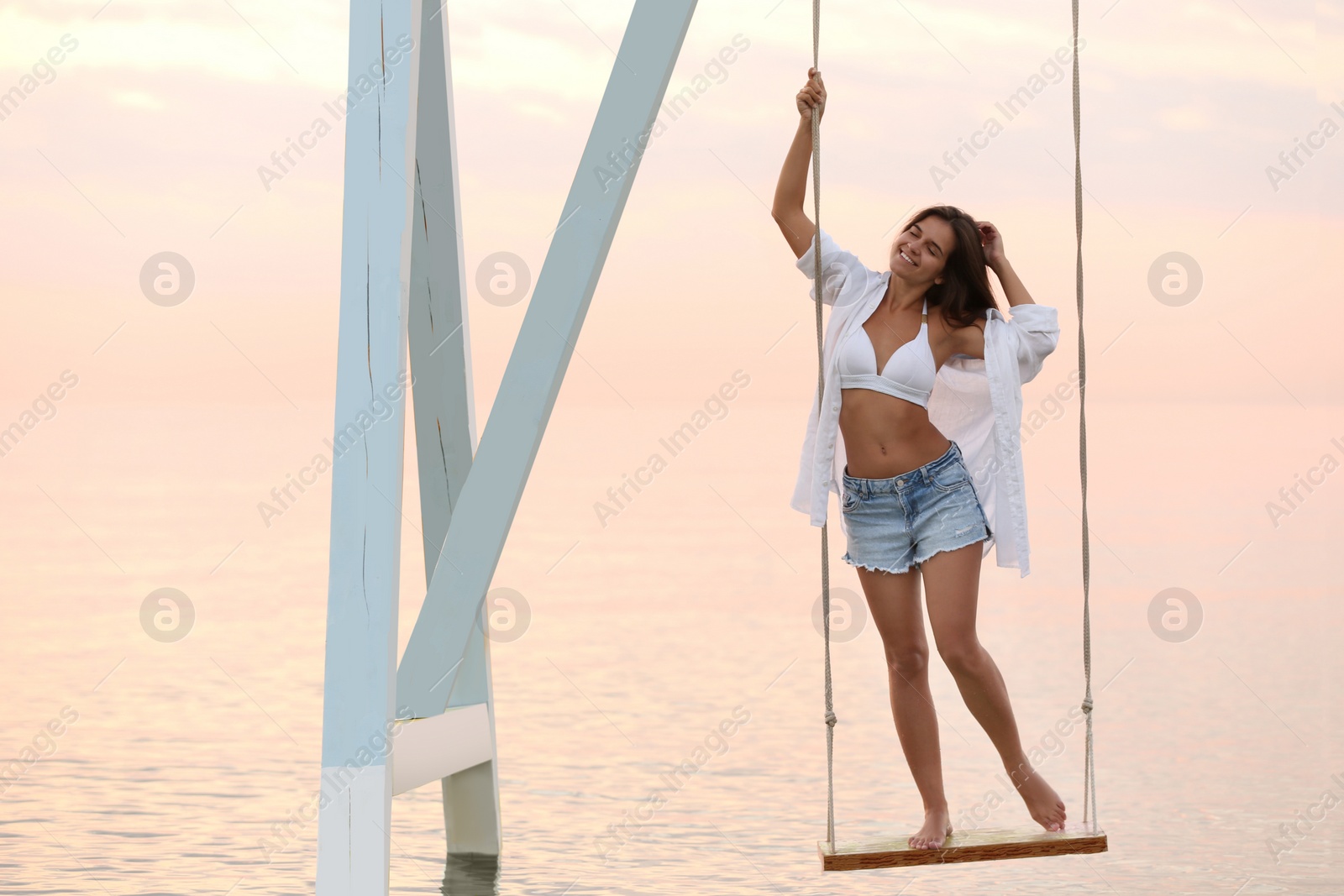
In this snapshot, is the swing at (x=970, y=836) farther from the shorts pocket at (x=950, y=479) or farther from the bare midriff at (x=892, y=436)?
the shorts pocket at (x=950, y=479)

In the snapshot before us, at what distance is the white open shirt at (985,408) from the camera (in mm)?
4293

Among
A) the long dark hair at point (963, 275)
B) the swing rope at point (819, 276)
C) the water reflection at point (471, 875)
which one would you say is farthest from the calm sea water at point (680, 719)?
the long dark hair at point (963, 275)

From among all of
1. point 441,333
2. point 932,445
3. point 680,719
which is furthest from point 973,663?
point 680,719

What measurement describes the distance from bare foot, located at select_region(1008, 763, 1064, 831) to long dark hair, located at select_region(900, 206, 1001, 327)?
A: 128 centimetres

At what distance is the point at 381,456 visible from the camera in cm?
376

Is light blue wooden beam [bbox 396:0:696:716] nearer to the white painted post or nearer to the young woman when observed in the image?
the white painted post

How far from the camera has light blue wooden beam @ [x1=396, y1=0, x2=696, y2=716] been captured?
13.1 feet

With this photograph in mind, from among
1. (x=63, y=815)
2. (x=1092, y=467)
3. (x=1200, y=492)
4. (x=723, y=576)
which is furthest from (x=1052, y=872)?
(x=1092, y=467)

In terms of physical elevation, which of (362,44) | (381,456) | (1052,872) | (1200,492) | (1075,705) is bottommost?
(1052,872)

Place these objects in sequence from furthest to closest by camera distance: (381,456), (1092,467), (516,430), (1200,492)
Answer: (1092,467), (1200,492), (516,430), (381,456)

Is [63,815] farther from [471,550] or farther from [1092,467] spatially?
[1092,467]

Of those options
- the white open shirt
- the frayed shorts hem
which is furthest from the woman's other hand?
the frayed shorts hem

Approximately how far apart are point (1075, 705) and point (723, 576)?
585 centimetres

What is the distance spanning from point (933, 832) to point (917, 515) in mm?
868
